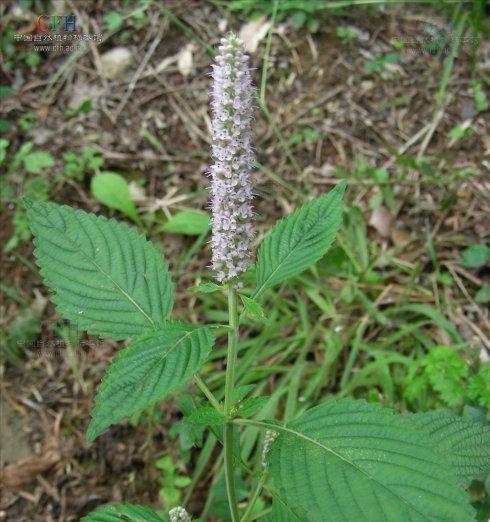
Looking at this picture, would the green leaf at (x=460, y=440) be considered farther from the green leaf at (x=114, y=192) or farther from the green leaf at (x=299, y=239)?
the green leaf at (x=114, y=192)

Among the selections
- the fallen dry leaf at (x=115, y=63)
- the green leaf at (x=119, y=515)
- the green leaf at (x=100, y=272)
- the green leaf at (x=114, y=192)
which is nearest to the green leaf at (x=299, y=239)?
the green leaf at (x=100, y=272)

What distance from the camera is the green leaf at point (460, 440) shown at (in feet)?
5.75

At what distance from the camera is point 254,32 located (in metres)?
4.59

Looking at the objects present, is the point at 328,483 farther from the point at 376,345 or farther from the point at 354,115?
the point at 354,115

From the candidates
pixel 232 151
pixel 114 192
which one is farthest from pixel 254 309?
pixel 114 192

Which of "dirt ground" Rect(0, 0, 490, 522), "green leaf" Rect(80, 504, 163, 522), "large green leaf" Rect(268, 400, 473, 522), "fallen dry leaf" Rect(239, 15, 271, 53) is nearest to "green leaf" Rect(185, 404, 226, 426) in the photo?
"large green leaf" Rect(268, 400, 473, 522)

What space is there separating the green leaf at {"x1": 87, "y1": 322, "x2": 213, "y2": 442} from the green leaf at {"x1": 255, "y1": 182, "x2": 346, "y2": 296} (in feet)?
0.99

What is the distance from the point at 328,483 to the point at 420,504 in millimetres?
203

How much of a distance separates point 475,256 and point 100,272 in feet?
7.97

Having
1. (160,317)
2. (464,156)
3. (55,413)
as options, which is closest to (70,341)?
(55,413)

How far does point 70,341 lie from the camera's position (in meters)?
3.55

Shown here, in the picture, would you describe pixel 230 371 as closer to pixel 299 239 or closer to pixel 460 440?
pixel 299 239

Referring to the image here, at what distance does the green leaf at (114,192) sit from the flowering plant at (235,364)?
2031mm

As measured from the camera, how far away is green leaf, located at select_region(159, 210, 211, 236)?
3.74 m
